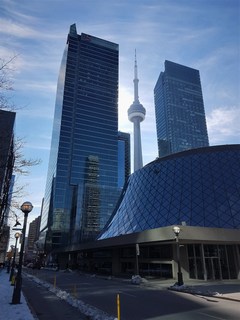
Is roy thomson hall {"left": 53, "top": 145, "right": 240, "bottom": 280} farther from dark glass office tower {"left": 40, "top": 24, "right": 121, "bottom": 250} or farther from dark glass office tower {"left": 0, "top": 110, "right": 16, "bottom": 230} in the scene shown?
dark glass office tower {"left": 40, "top": 24, "right": 121, "bottom": 250}

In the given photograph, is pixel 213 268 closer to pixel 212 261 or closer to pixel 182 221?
pixel 212 261

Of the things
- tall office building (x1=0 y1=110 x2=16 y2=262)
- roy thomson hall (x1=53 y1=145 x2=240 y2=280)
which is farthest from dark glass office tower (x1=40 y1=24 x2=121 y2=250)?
tall office building (x1=0 y1=110 x2=16 y2=262)

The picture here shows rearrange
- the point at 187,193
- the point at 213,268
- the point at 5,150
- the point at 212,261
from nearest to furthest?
the point at 5,150 < the point at 213,268 < the point at 212,261 < the point at 187,193

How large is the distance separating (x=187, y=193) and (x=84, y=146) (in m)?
106

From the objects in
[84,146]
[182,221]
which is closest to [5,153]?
[182,221]

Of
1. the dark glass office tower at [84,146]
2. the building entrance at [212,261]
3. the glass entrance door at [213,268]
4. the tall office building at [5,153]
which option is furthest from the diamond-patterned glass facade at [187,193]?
the dark glass office tower at [84,146]

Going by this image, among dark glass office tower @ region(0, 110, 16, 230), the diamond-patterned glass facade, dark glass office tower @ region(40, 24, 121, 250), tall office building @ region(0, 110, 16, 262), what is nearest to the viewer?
dark glass office tower @ region(0, 110, 16, 230)

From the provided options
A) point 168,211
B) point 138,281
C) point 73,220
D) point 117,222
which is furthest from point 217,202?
point 73,220

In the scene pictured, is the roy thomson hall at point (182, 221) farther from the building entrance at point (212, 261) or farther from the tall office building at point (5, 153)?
the tall office building at point (5, 153)

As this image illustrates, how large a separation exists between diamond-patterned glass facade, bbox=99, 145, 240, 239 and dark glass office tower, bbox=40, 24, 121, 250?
8168 cm

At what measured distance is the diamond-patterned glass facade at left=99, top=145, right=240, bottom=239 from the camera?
122ft

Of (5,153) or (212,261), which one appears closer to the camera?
(5,153)

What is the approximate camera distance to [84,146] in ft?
470

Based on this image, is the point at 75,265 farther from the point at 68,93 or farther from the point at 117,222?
the point at 68,93
